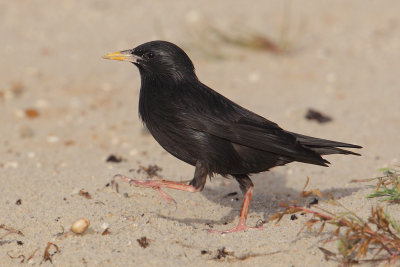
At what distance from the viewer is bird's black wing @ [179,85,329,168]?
4.64 metres

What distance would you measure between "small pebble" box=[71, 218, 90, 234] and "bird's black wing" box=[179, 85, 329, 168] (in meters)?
1.10

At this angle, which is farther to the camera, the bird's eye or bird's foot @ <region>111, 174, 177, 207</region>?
the bird's eye

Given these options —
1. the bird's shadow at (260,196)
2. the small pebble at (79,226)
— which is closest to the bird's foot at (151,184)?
the bird's shadow at (260,196)

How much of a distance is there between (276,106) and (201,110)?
346cm

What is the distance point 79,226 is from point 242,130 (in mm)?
1451

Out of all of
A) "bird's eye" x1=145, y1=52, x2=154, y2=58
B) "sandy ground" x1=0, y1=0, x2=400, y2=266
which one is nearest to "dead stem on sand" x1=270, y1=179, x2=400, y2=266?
"sandy ground" x1=0, y1=0, x2=400, y2=266

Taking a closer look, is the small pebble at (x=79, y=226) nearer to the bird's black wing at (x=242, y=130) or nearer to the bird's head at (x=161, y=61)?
the bird's black wing at (x=242, y=130)

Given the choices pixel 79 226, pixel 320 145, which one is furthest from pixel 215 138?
pixel 79 226

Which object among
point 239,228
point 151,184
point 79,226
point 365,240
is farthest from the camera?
point 151,184

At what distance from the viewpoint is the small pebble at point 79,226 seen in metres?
4.10

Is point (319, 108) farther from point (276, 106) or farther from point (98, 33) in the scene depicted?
point (98, 33)

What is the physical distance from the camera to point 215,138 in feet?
15.4

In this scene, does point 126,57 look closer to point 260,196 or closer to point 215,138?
point 215,138

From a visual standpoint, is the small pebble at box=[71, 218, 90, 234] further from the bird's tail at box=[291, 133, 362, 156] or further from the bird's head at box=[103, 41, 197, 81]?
the bird's tail at box=[291, 133, 362, 156]
